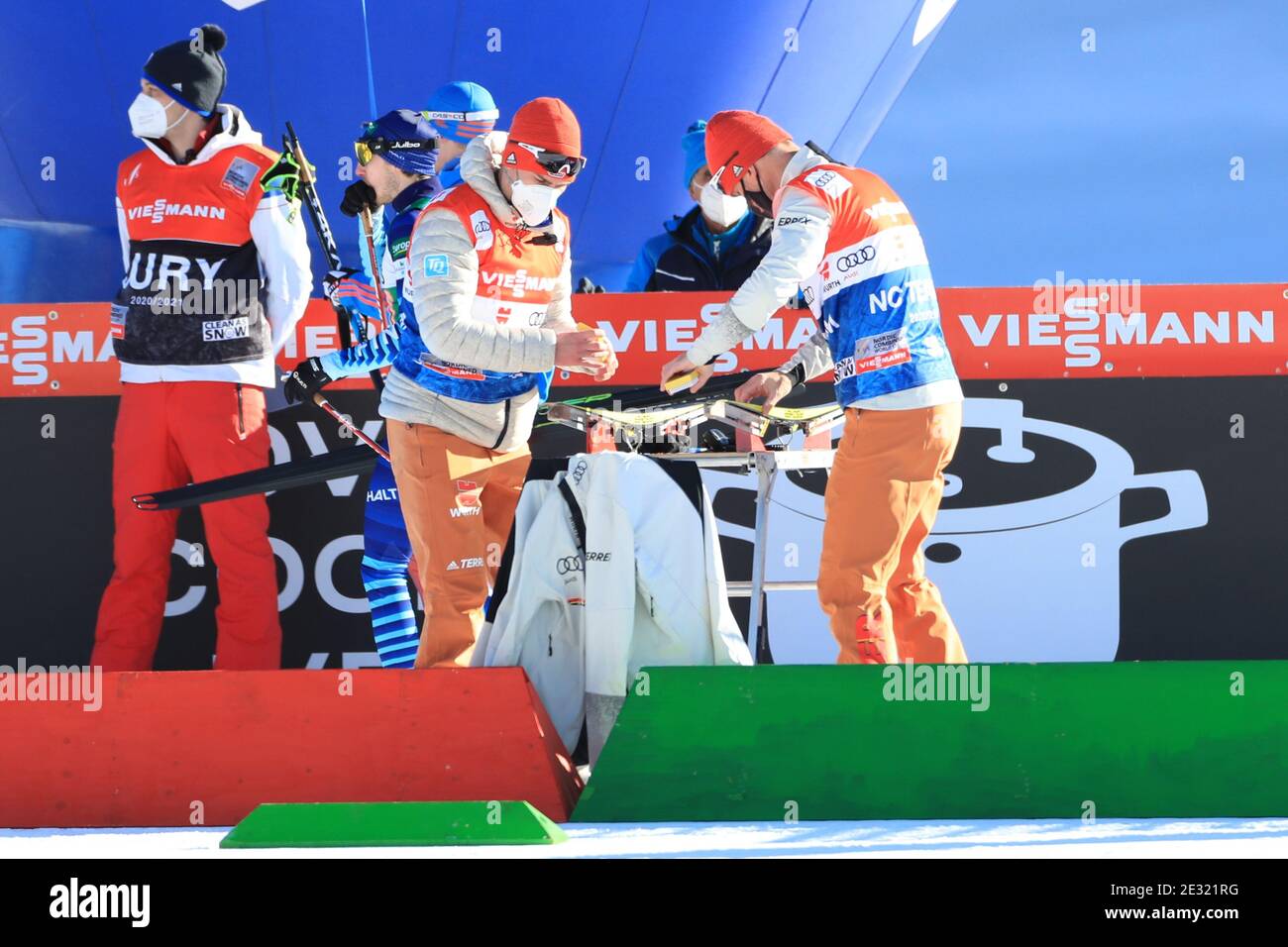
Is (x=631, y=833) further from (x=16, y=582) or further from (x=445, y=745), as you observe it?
(x=16, y=582)

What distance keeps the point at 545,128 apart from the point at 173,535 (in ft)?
6.61

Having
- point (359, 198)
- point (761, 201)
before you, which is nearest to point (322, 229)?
point (359, 198)

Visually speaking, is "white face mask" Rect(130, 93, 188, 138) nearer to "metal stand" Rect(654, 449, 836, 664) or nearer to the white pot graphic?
"metal stand" Rect(654, 449, 836, 664)

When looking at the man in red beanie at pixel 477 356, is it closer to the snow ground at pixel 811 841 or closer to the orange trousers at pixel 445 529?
the orange trousers at pixel 445 529

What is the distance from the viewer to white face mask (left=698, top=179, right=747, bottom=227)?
6215 mm

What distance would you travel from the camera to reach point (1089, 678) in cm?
348

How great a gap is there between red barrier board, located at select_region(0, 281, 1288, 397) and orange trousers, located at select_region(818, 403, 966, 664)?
59.5 inches

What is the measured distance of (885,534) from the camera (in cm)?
432

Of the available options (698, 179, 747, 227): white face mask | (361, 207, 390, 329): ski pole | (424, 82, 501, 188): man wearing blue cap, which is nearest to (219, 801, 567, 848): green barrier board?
(361, 207, 390, 329): ski pole

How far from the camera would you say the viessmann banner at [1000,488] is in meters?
5.86

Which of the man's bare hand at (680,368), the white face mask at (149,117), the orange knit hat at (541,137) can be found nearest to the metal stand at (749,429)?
the man's bare hand at (680,368)

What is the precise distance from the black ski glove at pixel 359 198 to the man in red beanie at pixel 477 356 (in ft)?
2.90
